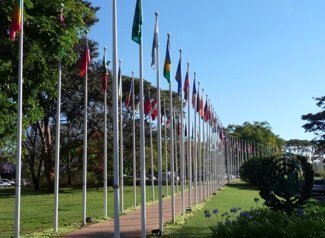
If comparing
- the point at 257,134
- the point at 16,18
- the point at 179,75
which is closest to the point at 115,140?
the point at 16,18

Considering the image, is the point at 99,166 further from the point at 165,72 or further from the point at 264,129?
the point at 264,129

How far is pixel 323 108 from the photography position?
6234cm

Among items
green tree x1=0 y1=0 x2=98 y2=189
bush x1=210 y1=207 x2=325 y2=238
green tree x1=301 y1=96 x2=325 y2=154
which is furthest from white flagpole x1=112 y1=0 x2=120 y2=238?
green tree x1=301 y1=96 x2=325 y2=154

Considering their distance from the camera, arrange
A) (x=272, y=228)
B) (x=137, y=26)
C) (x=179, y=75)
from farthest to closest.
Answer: (x=179, y=75) → (x=137, y=26) → (x=272, y=228)

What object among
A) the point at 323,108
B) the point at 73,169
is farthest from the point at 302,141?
the point at 73,169

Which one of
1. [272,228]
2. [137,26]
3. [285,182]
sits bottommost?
[272,228]

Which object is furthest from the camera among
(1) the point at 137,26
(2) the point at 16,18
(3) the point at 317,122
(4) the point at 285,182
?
(3) the point at 317,122

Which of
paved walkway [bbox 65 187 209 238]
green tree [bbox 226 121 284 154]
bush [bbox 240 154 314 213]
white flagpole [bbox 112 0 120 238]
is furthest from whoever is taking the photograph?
green tree [bbox 226 121 284 154]

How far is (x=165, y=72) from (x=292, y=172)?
5675 mm

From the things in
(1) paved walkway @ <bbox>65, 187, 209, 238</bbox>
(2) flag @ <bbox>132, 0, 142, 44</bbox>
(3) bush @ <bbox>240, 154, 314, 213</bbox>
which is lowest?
(1) paved walkway @ <bbox>65, 187, 209, 238</bbox>

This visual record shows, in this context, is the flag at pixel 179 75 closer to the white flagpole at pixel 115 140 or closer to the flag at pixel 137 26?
the flag at pixel 137 26

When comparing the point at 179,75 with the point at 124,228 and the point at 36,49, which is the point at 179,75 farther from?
the point at 124,228

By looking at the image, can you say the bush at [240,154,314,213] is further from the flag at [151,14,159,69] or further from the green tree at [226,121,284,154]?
the green tree at [226,121,284,154]

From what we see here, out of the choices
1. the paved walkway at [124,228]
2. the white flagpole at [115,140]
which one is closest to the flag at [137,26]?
the white flagpole at [115,140]
